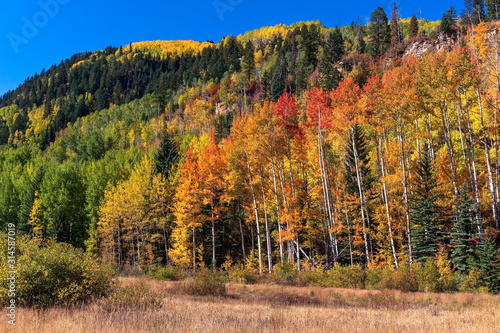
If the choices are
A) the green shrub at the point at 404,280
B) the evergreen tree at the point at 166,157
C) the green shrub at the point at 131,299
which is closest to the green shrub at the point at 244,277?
the green shrub at the point at 404,280

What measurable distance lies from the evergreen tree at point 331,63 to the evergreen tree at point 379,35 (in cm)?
725

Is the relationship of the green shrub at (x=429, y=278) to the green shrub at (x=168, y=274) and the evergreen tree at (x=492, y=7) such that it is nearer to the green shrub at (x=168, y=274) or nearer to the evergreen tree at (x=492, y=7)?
the green shrub at (x=168, y=274)

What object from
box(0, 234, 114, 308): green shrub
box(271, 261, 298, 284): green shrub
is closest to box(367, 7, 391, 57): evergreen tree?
box(271, 261, 298, 284): green shrub

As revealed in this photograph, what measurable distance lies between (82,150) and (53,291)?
83087mm

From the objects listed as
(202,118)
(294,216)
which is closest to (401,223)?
(294,216)

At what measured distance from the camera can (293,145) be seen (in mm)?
24562

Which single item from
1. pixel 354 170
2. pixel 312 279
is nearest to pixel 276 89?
pixel 354 170

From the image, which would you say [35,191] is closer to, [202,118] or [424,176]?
[202,118]

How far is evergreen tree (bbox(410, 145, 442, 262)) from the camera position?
2130 centimetres

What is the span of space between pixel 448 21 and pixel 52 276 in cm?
7952

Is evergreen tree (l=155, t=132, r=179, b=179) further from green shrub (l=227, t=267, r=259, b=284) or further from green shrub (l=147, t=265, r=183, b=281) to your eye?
green shrub (l=227, t=267, r=259, b=284)

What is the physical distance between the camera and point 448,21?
64.2 m

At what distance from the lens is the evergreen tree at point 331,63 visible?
59250mm

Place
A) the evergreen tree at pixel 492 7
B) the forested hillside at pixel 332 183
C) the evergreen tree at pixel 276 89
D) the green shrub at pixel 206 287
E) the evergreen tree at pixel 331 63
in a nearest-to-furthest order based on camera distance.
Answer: the green shrub at pixel 206 287 < the forested hillside at pixel 332 183 < the evergreen tree at pixel 331 63 < the evergreen tree at pixel 492 7 < the evergreen tree at pixel 276 89
